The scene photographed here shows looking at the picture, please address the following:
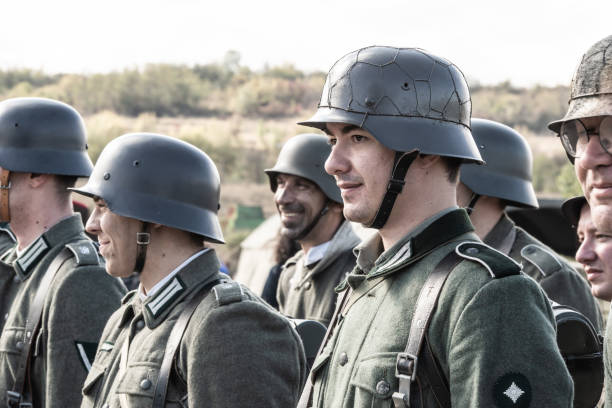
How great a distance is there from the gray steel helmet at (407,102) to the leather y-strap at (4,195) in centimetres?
282

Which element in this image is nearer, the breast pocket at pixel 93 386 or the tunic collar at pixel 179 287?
the tunic collar at pixel 179 287

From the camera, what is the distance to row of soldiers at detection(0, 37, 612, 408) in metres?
2.68

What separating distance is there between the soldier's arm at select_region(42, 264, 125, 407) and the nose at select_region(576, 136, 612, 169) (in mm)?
2948

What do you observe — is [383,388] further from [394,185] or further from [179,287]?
[179,287]

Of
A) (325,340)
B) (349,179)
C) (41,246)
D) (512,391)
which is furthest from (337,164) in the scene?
(41,246)

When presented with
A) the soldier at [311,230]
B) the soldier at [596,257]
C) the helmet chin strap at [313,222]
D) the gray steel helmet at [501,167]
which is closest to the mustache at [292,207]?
the soldier at [311,230]

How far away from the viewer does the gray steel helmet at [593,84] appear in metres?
2.60

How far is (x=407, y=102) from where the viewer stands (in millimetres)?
3252

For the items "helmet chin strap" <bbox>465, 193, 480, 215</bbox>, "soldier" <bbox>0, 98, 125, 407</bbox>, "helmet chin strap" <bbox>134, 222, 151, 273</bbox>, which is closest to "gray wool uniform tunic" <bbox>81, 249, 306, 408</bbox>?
"helmet chin strap" <bbox>134, 222, 151, 273</bbox>

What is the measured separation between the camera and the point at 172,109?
46094mm

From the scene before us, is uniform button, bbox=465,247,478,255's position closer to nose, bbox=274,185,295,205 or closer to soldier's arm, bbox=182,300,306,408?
soldier's arm, bbox=182,300,306,408

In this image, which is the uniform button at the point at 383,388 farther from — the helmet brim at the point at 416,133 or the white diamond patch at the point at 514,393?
the helmet brim at the point at 416,133

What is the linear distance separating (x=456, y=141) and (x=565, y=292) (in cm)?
224

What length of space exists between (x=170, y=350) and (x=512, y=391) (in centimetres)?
159
